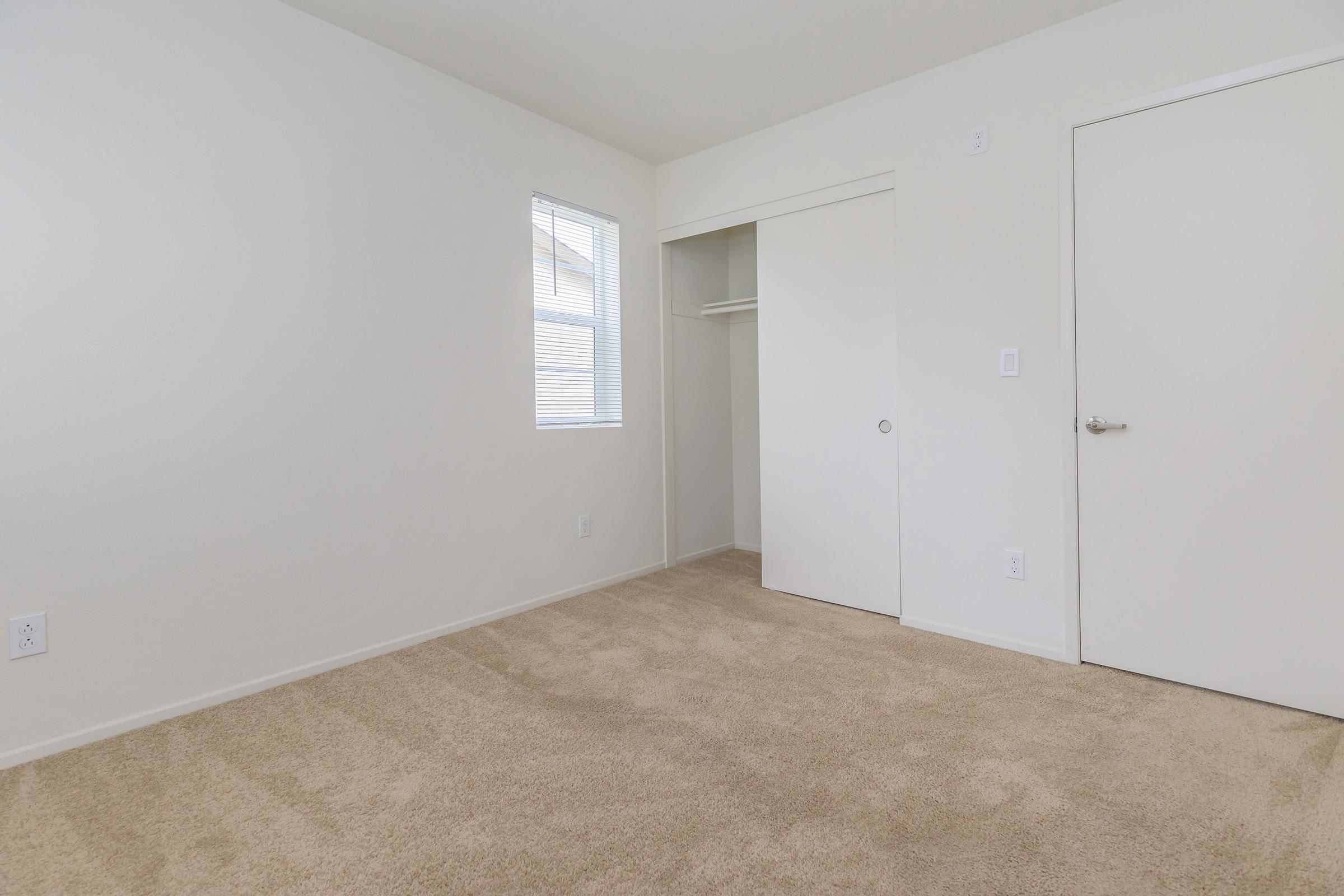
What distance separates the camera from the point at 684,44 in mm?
2637

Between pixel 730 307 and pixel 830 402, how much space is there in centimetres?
114

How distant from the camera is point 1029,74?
254 cm

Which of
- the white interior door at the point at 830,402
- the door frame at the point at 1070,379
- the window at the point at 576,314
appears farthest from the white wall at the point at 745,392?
the door frame at the point at 1070,379

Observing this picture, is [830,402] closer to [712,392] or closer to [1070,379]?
[1070,379]

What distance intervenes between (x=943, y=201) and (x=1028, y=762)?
2.20 m

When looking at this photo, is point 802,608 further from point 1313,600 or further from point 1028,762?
point 1313,600

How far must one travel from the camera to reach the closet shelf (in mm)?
3969

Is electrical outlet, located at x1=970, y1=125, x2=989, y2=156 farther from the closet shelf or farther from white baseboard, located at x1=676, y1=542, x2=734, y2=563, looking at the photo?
white baseboard, located at x1=676, y1=542, x2=734, y2=563

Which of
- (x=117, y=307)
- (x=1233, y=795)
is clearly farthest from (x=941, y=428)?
(x=117, y=307)

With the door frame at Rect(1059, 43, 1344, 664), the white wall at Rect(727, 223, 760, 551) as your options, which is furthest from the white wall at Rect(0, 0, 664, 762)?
the door frame at Rect(1059, 43, 1344, 664)

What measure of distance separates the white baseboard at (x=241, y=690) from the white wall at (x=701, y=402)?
116cm

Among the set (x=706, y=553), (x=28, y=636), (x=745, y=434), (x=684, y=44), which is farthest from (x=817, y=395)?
(x=28, y=636)

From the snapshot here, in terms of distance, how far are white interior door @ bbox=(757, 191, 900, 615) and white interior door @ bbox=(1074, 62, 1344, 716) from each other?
82 cm

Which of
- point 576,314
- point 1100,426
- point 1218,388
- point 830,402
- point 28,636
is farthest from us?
point 576,314
